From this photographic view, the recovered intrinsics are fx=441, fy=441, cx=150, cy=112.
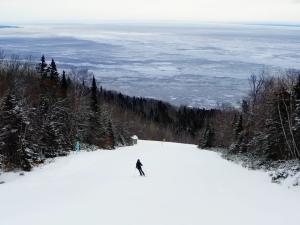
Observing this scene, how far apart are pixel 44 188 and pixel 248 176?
37.0 feet

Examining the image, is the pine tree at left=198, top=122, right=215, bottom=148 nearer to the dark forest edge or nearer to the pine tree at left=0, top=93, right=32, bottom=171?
the dark forest edge

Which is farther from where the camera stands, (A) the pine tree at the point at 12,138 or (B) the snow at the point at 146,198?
(A) the pine tree at the point at 12,138

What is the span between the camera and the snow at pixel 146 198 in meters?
14.8

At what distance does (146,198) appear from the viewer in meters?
17.7

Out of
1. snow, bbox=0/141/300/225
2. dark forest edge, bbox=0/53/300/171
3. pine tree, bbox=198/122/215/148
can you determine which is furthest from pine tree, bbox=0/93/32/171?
pine tree, bbox=198/122/215/148

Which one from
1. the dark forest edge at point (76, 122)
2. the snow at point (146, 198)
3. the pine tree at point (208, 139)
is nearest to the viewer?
the snow at point (146, 198)

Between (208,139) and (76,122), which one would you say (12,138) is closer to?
(76,122)

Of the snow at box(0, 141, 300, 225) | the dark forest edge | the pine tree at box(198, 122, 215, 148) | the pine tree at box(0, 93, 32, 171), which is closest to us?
the snow at box(0, 141, 300, 225)

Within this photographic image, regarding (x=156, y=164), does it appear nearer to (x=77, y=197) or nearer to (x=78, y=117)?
(x=77, y=197)

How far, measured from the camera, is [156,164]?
101 feet

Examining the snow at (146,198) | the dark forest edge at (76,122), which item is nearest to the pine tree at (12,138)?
the dark forest edge at (76,122)

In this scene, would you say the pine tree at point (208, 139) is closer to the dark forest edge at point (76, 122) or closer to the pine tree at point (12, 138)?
the dark forest edge at point (76, 122)

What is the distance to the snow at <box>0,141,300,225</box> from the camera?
1482cm

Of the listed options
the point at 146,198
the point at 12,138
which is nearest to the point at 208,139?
the point at 12,138
